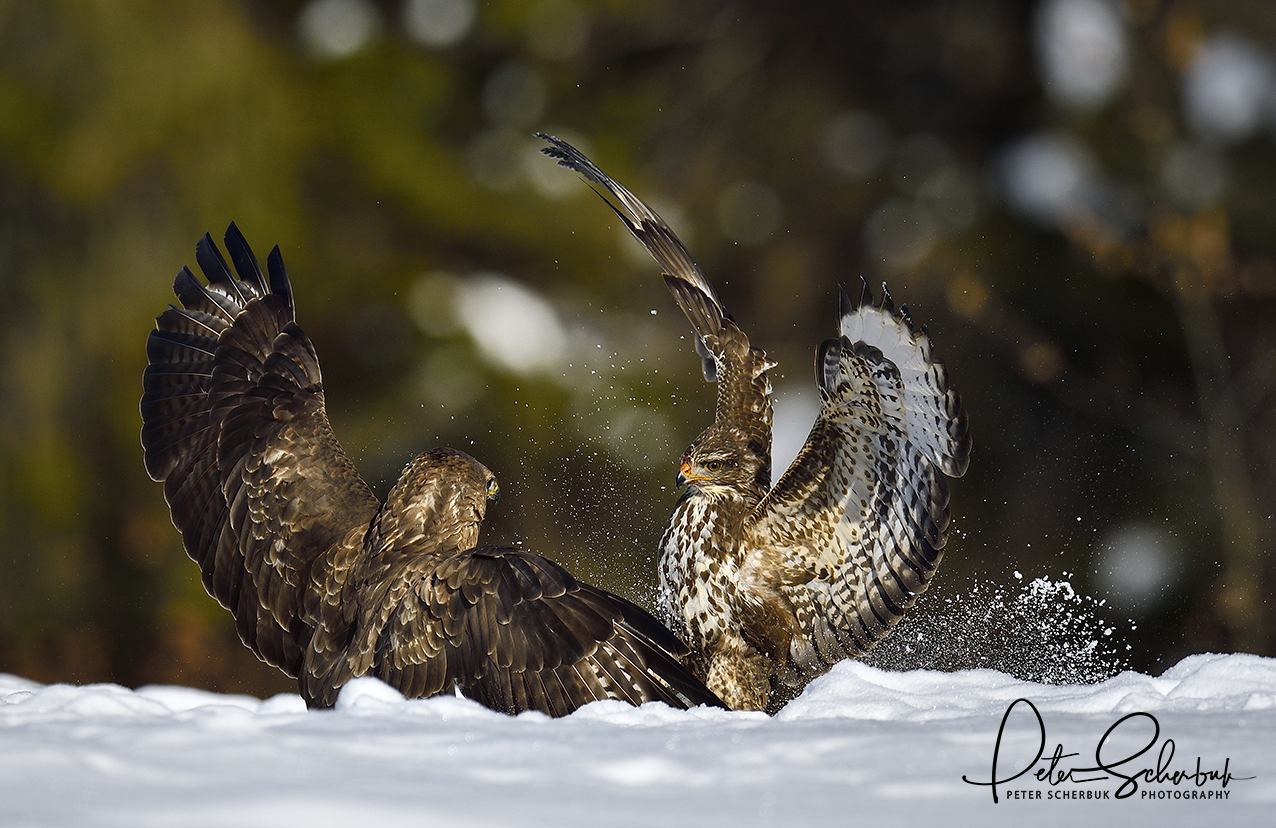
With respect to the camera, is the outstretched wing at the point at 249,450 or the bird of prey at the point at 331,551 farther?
the outstretched wing at the point at 249,450

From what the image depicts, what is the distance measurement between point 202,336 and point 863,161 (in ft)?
15.6

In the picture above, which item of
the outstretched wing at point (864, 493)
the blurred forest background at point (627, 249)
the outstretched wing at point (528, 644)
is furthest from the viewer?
the blurred forest background at point (627, 249)

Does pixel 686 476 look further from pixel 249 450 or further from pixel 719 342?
pixel 249 450

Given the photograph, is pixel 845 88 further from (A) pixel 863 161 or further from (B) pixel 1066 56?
(B) pixel 1066 56

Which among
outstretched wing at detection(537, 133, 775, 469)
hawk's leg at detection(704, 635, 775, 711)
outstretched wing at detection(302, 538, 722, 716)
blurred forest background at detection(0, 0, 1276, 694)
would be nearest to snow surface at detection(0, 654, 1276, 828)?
outstretched wing at detection(302, 538, 722, 716)

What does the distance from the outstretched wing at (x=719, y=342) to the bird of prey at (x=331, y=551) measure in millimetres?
812

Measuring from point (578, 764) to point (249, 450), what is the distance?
2.10m

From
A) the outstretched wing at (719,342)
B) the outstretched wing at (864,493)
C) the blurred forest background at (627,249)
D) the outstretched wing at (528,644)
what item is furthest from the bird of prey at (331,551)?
the blurred forest background at (627,249)

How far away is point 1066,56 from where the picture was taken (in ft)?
23.3

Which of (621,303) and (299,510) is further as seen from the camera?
(621,303)

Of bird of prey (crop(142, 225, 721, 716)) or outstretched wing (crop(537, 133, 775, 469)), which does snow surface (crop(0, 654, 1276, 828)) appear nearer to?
bird of prey (crop(142, 225, 721, 716))

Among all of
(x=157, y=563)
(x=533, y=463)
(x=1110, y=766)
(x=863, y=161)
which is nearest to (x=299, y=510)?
(x=1110, y=766)

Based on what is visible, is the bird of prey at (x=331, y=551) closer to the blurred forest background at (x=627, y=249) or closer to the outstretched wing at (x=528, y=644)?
the outstretched wing at (x=528, y=644)

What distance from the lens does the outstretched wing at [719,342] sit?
12.0 ft
